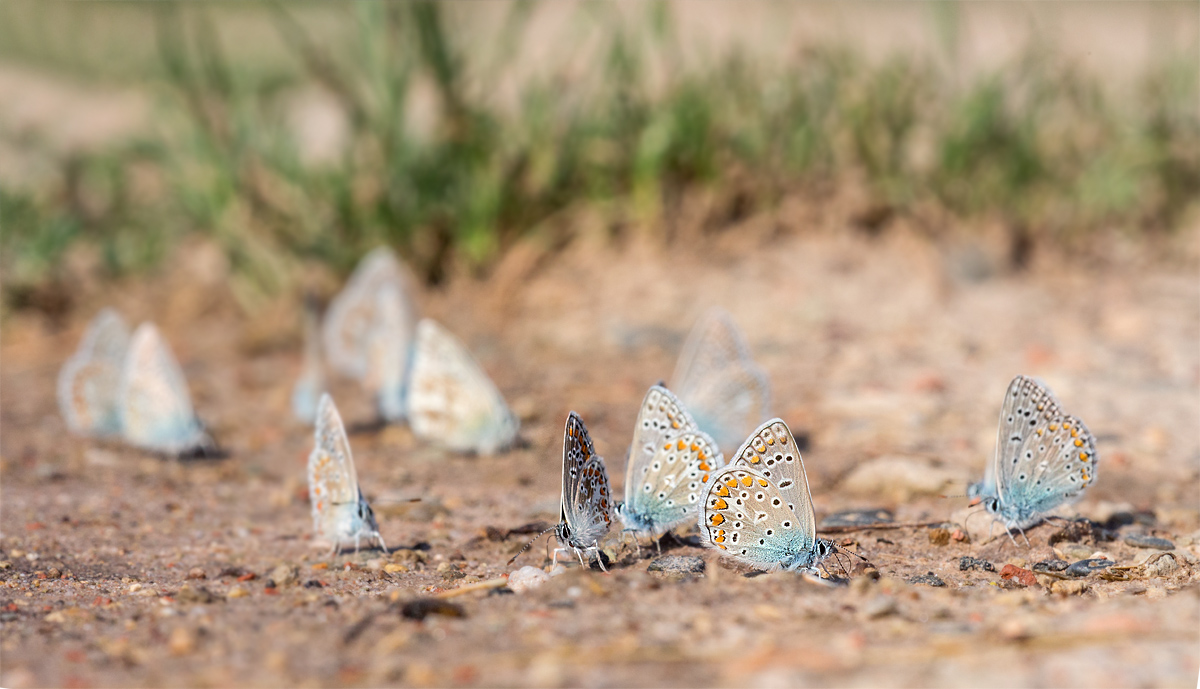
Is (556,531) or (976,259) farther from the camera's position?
(976,259)

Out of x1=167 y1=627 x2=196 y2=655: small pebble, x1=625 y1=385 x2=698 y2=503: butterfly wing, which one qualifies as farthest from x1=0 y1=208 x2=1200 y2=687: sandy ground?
x1=625 y1=385 x2=698 y2=503: butterfly wing

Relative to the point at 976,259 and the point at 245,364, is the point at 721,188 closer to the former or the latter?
the point at 976,259

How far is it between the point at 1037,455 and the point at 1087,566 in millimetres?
332

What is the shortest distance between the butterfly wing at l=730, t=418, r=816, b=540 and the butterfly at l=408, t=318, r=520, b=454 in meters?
1.83

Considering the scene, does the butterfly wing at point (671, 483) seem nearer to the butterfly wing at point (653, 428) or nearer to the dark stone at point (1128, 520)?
the butterfly wing at point (653, 428)

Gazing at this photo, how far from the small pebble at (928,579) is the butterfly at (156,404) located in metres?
3.20

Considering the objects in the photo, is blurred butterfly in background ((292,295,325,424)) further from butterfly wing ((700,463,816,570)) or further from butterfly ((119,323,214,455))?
butterfly wing ((700,463,816,570))

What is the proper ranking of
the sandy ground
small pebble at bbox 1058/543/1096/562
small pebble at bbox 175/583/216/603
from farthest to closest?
small pebble at bbox 1058/543/1096/562 → small pebble at bbox 175/583/216/603 → the sandy ground

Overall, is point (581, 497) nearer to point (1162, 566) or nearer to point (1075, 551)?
point (1075, 551)

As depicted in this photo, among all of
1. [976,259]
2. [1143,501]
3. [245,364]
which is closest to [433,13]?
[245,364]

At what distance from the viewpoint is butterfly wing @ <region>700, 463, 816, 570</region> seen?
109 inches

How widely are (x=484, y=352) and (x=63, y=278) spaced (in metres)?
3.21

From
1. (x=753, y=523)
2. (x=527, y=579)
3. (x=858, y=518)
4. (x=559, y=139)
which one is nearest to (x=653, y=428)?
(x=753, y=523)

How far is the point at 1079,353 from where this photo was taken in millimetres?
5234
